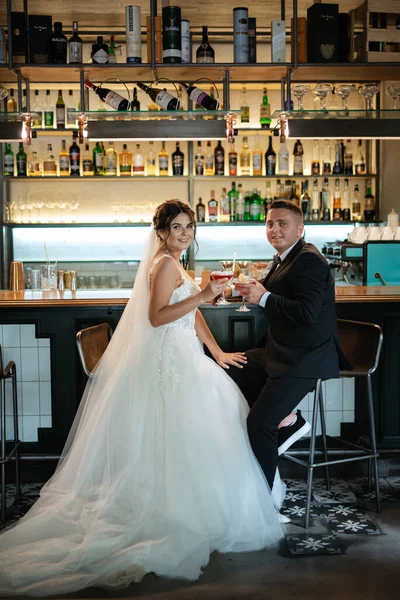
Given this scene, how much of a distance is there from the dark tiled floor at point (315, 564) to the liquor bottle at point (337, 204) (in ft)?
10.8

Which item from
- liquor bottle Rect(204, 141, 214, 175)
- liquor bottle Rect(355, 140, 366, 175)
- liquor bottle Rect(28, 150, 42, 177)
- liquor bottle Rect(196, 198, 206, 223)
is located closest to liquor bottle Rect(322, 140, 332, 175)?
liquor bottle Rect(355, 140, 366, 175)

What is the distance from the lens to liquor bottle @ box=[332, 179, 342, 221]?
6.45 metres

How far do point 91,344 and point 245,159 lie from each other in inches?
132

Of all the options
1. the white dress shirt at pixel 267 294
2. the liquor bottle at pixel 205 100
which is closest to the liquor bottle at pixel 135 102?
the liquor bottle at pixel 205 100

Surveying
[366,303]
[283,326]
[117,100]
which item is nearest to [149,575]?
[283,326]

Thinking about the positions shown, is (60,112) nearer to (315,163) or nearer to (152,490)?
(315,163)

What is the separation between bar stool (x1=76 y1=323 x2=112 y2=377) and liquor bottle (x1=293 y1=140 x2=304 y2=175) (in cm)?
318

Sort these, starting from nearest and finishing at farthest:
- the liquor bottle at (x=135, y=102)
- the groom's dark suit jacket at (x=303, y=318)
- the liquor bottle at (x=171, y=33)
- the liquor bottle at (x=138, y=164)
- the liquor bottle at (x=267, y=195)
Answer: the groom's dark suit jacket at (x=303, y=318) → the liquor bottle at (x=171, y=33) → the liquor bottle at (x=135, y=102) → the liquor bottle at (x=138, y=164) → the liquor bottle at (x=267, y=195)

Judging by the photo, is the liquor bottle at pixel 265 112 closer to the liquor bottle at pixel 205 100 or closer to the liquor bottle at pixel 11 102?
the liquor bottle at pixel 205 100

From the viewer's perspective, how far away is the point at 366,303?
13.1 ft

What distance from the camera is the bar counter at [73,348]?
3965 mm

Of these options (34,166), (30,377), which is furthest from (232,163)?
(30,377)

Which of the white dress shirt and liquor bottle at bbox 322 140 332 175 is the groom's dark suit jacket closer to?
the white dress shirt

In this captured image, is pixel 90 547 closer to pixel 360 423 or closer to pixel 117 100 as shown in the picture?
pixel 360 423
